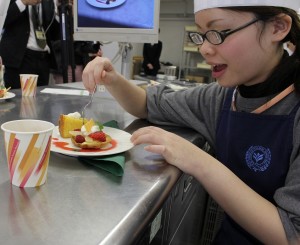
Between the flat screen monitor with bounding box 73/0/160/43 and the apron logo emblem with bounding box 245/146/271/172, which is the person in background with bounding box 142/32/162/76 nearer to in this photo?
the flat screen monitor with bounding box 73/0/160/43

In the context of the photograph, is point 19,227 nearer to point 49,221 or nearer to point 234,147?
point 49,221

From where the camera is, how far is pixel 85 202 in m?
0.44

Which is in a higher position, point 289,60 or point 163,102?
point 289,60

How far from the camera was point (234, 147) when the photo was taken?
80 cm

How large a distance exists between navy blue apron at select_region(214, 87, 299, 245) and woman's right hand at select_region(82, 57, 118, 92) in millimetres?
364

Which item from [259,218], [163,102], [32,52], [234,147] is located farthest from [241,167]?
[32,52]

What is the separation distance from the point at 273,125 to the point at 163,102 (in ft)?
1.14

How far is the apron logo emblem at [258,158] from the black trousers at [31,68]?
1862 mm

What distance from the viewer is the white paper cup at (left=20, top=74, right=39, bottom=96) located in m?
1.20

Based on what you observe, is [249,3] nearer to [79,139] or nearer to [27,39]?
[79,139]

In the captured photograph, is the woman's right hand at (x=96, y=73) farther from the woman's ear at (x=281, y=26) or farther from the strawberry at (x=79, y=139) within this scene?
the woman's ear at (x=281, y=26)

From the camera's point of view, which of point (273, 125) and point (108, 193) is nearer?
point (108, 193)

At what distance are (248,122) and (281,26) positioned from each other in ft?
0.80

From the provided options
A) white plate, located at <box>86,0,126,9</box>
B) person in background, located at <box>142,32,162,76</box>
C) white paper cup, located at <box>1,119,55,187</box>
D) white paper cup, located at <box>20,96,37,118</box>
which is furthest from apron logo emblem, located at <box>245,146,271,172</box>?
person in background, located at <box>142,32,162,76</box>
